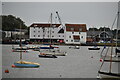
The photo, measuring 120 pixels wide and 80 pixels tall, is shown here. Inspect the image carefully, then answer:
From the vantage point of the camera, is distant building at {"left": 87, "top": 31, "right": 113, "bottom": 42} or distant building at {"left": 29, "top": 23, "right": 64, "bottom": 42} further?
distant building at {"left": 87, "top": 31, "right": 113, "bottom": 42}

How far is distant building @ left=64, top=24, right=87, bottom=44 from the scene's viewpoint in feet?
332

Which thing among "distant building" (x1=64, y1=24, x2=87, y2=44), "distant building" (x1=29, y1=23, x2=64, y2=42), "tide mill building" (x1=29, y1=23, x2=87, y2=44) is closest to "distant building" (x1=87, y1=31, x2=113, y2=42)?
"distant building" (x1=64, y1=24, x2=87, y2=44)

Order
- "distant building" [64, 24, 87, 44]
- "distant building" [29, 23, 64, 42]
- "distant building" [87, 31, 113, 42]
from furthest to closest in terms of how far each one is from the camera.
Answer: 1. "distant building" [87, 31, 113, 42]
2. "distant building" [29, 23, 64, 42]
3. "distant building" [64, 24, 87, 44]

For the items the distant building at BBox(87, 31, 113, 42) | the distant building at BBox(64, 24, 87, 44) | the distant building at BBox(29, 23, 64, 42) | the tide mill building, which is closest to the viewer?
the distant building at BBox(64, 24, 87, 44)

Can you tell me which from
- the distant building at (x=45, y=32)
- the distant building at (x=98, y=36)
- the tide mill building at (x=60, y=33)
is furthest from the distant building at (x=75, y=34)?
the distant building at (x=98, y=36)

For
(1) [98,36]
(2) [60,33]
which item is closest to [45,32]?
(2) [60,33]

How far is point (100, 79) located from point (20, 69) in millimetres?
10857

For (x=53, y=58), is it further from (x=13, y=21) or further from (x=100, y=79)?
(x=13, y=21)

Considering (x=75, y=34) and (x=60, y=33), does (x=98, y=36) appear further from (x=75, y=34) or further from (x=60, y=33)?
(x=60, y=33)

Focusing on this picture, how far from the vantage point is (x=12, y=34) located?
123m

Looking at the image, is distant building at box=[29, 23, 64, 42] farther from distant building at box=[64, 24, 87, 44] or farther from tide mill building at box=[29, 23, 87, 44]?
distant building at box=[64, 24, 87, 44]

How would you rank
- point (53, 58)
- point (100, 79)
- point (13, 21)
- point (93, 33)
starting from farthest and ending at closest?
point (13, 21) → point (93, 33) → point (53, 58) → point (100, 79)

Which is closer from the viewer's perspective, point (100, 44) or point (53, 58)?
point (53, 58)

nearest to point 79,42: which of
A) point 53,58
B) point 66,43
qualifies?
point 66,43
